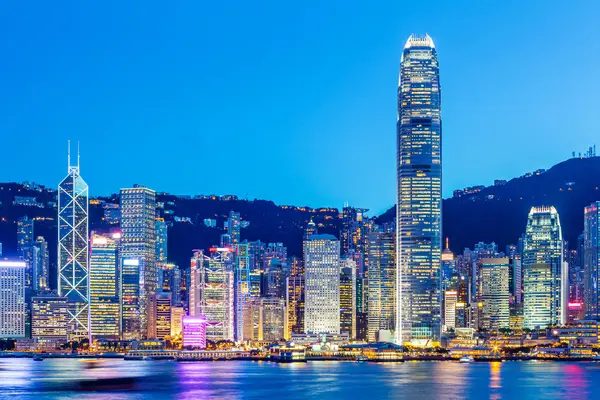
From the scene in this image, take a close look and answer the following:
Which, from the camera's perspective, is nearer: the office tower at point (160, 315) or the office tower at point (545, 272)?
the office tower at point (160, 315)

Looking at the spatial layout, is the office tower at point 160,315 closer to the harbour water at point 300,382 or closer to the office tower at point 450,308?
the office tower at point 450,308

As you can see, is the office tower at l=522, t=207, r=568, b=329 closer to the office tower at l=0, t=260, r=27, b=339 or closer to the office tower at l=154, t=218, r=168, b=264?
the office tower at l=154, t=218, r=168, b=264

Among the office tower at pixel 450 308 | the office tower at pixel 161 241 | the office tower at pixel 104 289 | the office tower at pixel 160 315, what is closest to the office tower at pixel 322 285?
the office tower at pixel 450 308

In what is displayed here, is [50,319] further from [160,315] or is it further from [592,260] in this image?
[592,260]

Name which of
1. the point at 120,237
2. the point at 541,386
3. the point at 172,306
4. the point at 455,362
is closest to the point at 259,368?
the point at 455,362

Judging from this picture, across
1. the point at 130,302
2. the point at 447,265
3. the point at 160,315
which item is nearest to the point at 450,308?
the point at 447,265

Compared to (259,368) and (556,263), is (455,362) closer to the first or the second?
(259,368)
